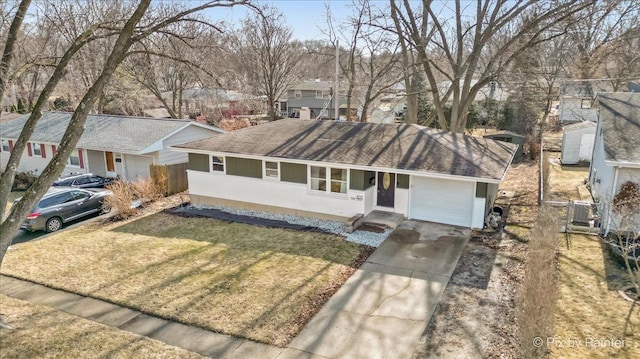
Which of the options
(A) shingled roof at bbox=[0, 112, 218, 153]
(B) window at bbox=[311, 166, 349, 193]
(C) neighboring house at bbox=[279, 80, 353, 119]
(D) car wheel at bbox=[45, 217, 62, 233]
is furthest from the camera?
(C) neighboring house at bbox=[279, 80, 353, 119]

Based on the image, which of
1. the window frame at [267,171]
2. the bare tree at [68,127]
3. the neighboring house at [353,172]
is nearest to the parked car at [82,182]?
the neighboring house at [353,172]

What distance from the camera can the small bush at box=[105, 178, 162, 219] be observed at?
18.0m

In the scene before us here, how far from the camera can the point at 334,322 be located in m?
9.52

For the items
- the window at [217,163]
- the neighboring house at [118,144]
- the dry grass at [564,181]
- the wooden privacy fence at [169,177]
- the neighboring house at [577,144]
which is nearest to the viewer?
the window at [217,163]

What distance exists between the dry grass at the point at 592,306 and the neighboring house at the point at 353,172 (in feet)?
11.4

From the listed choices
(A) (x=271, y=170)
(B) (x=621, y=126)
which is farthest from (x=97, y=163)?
(B) (x=621, y=126)

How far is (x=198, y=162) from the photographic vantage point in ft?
62.3

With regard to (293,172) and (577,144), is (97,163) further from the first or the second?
(577,144)

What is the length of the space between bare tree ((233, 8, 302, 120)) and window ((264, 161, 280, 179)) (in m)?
22.4

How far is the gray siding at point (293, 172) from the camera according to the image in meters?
16.9

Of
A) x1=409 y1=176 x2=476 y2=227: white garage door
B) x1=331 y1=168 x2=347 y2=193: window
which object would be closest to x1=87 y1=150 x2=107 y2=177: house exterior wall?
x1=331 y1=168 x2=347 y2=193: window

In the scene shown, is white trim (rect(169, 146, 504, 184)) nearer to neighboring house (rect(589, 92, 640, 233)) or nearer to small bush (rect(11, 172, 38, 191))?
neighboring house (rect(589, 92, 640, 233))

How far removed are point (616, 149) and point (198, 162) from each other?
637 inches

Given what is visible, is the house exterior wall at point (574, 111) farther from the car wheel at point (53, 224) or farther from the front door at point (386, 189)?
the car wheel at point (53, 224)
